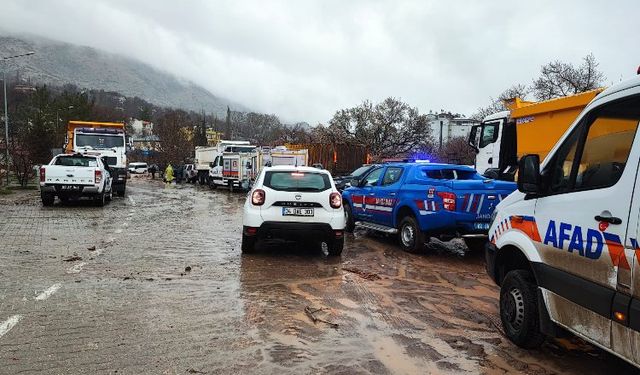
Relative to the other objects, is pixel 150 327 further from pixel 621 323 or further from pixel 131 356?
pixel 621 323

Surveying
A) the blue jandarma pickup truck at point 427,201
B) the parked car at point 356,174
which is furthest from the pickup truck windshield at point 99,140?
the blue jandarma pickup truck at point 427,201

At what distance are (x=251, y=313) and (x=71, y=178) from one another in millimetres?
12669

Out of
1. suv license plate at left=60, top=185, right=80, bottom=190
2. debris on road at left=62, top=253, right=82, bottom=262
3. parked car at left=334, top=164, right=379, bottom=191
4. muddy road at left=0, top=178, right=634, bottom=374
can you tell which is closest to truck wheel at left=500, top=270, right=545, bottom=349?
muddy road at left=0, top=178, right=634, bottom=374

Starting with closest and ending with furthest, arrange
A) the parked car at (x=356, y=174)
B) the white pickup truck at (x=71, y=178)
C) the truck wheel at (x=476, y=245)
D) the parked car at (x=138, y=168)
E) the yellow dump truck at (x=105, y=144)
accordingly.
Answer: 1. the truck wheel at (x=476, y=245)
2. the parked car at (x=356, y=174)
3. the white pickup truck at (x=71, y=178)
4. the yellow dump truck at (x=105, y=144)
5. the parked car at (x=138, y=168)

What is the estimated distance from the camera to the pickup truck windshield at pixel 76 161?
1584 cm

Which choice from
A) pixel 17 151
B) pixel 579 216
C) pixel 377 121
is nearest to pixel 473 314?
pixel 579 216

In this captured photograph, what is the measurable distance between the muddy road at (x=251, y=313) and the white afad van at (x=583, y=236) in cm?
59

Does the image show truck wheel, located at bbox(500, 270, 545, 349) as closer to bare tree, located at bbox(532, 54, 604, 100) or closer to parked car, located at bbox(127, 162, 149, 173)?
bare tree, located at bbox(532, 54, 604, 100)

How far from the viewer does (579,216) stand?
345 centimetres

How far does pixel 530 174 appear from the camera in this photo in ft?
13.1

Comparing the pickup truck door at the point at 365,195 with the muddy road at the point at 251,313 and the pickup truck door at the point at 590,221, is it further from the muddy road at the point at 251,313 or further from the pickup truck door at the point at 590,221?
the pickup truck door at the point at 590,221

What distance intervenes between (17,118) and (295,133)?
28.3 m

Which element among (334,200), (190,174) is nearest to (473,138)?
(334,200)

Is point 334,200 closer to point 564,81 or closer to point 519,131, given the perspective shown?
point 519,131
